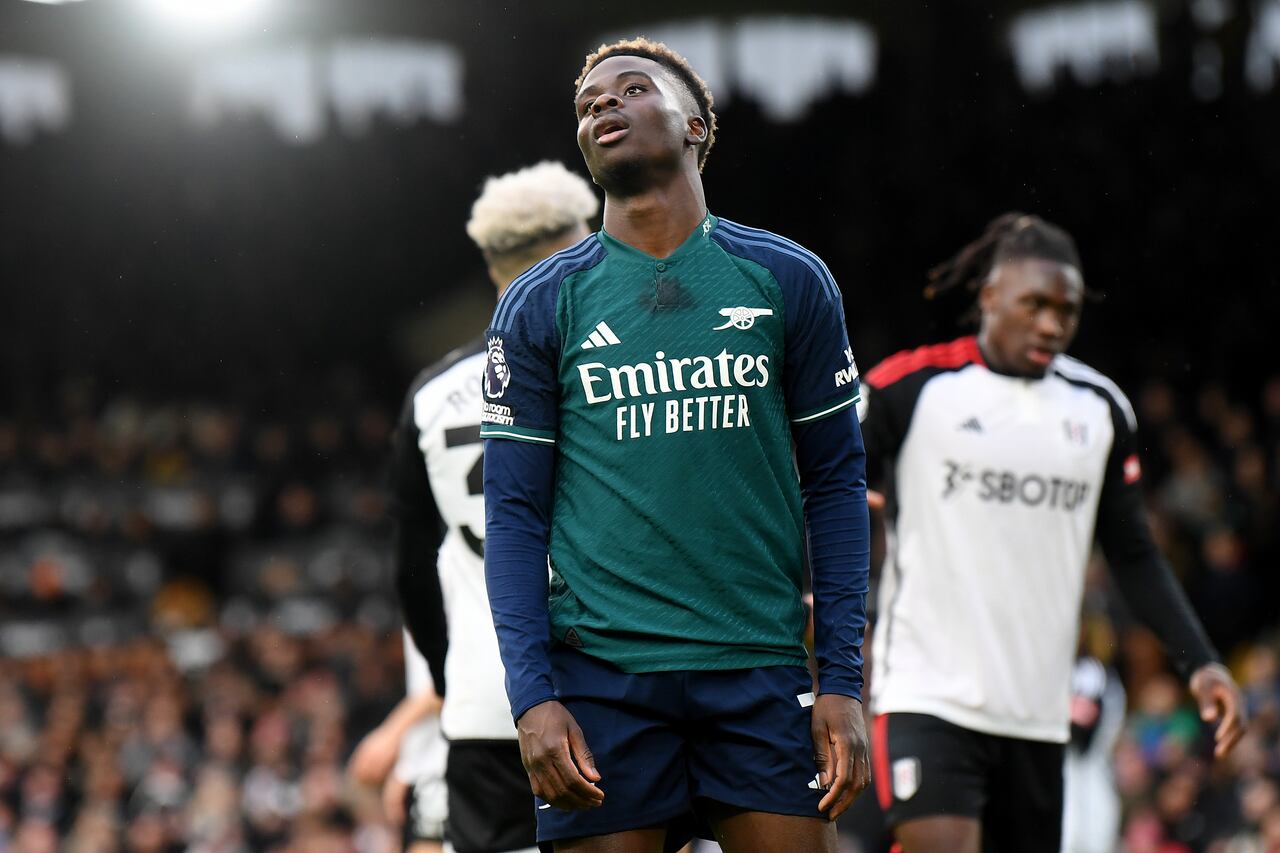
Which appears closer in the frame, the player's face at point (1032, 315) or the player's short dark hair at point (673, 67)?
the player's short dark hair at point (673, 67)

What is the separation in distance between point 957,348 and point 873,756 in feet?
3.77

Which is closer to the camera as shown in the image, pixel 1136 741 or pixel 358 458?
pixel 1136 741

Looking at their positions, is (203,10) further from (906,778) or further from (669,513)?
(669,513)

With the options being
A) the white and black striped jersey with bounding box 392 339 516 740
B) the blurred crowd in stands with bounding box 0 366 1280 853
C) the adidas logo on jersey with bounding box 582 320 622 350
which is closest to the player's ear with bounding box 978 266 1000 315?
the white and black striped jersey with bounding box 392 339 516 740

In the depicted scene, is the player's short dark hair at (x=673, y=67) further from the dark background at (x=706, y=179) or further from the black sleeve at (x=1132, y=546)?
the dark background at (x=706, y=179)

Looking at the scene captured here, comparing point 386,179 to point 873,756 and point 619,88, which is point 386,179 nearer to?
point 873,756

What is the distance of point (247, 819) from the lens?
1277cm

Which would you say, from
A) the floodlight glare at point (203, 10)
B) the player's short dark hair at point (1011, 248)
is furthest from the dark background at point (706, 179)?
the player's short dark hair at point (1011, 248)

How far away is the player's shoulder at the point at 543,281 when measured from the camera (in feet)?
9.56

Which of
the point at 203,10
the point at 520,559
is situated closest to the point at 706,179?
the point at 203,10

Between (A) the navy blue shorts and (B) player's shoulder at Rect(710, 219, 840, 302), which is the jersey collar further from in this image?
(A) the navy blue shorts

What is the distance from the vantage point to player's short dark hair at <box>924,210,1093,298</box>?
4875 millimetres

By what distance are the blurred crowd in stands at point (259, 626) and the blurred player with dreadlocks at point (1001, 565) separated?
3746 mm

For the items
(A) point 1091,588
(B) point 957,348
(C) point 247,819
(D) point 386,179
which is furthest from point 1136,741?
(D) point 386,179
